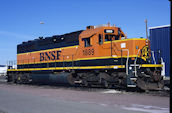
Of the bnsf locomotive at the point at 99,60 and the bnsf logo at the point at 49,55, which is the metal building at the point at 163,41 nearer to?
the bnsf locomotive at the point at 99,60

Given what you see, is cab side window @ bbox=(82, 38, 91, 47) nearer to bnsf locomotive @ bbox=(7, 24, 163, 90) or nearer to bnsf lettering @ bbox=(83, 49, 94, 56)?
bnsf locomotive @ bbox=(7, 24, 163, 90)

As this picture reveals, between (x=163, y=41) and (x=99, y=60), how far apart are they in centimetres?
1685

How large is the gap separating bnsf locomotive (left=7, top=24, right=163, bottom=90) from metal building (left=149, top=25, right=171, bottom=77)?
1393cm

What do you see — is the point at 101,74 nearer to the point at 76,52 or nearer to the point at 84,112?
the point at 76,52

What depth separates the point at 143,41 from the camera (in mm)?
14516

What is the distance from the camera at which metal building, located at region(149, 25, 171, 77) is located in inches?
1138

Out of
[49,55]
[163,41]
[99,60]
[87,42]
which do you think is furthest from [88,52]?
[163,41]

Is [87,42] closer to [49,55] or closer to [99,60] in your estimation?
[99,60]

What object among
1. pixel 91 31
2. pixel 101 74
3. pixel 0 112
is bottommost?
pixel 0 112

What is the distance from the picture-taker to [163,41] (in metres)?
29.6

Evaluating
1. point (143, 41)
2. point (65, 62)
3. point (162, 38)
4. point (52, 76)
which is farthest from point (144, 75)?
point (162, 38)

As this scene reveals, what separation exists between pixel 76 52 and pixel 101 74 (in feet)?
9.96

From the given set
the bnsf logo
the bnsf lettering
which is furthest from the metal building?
the bnsf lettering

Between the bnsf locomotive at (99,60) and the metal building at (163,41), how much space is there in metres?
13.9
